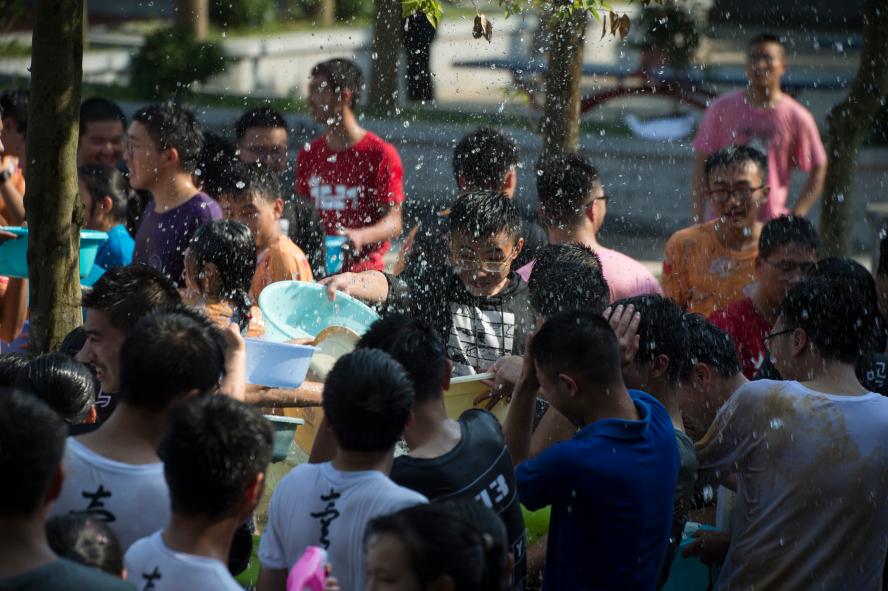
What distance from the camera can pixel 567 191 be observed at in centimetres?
616

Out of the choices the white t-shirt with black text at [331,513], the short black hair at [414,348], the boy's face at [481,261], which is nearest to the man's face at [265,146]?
the boy's face at [481,261]

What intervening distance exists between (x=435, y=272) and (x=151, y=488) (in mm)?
2401

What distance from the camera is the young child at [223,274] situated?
5.04m

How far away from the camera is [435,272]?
220 inches

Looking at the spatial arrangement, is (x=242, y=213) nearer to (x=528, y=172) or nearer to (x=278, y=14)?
(x=528, y=172)

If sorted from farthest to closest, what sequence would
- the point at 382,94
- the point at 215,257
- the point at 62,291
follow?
the point at 382,94
the point at 62,291
the point at 215,257

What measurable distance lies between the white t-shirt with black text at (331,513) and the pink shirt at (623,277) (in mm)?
2570

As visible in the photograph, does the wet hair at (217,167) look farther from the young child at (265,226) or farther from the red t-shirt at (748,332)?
the red t-shirt at (748,332)

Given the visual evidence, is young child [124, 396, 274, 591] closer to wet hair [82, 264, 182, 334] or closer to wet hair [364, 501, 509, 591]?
wet hair [364, 501, 509, 591]

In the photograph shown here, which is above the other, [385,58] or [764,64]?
[764,64]

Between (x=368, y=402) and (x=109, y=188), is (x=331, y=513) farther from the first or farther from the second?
(x=109, y=188)

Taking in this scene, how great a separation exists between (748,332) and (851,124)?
416 cm

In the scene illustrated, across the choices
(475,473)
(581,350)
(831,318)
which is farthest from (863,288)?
(475,473)

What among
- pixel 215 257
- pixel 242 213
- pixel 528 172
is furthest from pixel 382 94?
pixel 215 257
